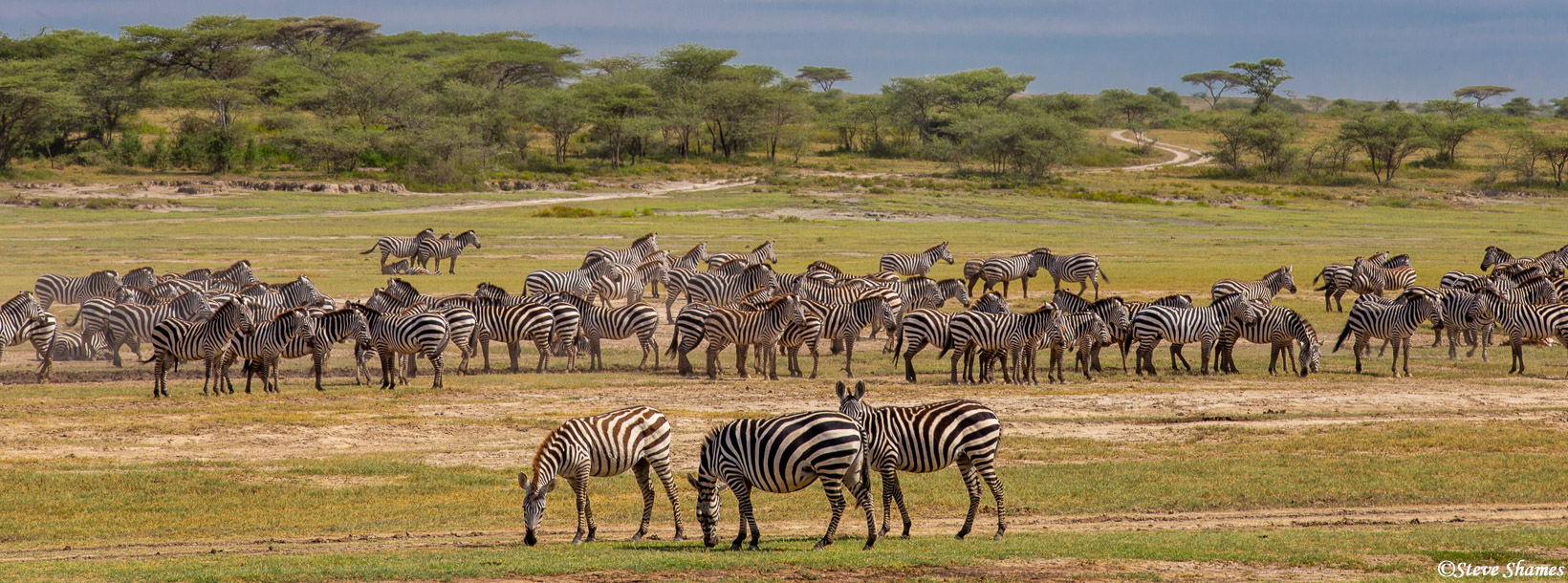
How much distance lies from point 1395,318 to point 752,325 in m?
10.5

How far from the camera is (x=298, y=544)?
32.6 ft

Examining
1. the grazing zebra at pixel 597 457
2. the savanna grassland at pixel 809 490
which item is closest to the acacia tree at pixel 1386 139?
the savanna grassland at pixel 809 490

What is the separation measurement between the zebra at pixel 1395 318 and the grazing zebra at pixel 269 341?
16.2 meters

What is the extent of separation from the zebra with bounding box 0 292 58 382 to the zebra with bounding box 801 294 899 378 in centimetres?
1168

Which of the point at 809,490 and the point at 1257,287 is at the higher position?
the point at 1257,287

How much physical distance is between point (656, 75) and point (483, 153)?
35.7m

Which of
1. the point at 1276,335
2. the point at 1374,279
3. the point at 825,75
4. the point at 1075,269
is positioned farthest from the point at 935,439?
the point at 825,75

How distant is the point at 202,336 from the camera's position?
17328mm

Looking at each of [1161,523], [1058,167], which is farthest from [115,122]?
[1161,523]

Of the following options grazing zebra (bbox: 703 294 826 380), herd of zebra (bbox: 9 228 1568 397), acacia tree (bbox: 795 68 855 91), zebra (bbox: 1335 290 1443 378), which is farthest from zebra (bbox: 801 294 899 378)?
acacia tree (bbox: 795 68 855 91)

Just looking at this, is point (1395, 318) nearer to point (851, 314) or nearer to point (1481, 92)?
point (851, 314)

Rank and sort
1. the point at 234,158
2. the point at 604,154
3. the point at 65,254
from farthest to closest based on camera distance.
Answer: the point at 604,154
the point at 234,158
the point at 65,254

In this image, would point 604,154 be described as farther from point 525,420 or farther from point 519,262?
point 525,420

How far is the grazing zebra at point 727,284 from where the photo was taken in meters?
26.2
